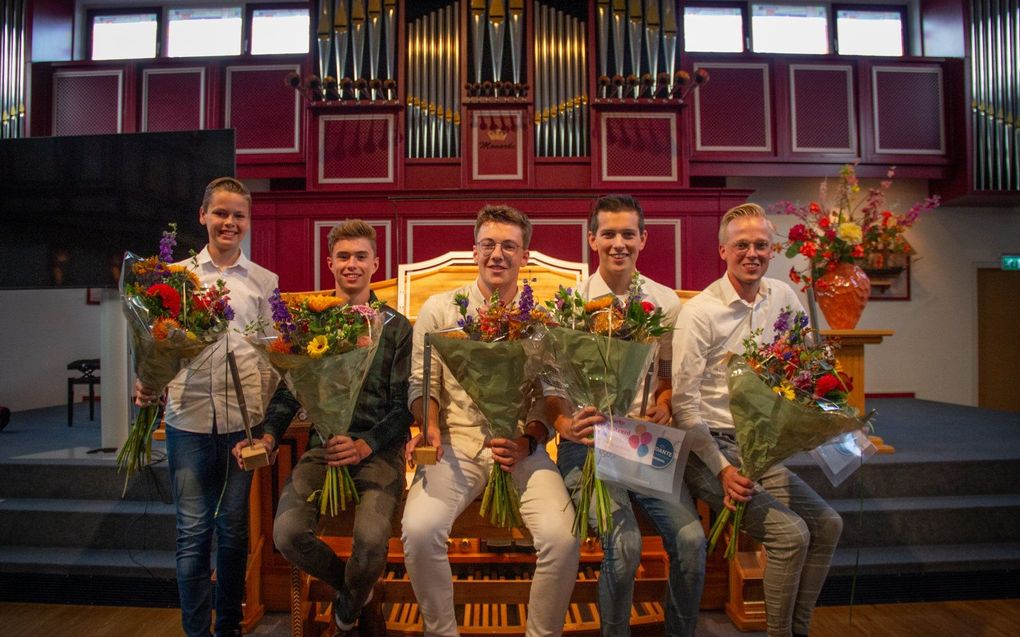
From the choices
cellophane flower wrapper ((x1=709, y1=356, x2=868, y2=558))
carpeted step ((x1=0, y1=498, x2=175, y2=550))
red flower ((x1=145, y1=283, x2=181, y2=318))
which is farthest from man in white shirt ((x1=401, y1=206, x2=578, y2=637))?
carpeted step ((x1=0, y1=498, x2=175, y2=550))

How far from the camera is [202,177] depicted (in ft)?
14.1

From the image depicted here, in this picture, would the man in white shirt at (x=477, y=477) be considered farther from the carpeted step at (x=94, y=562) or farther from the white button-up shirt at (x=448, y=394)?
the carpeted step at (x=94, y=562)

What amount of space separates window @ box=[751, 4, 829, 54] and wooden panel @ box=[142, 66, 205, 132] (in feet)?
19.9

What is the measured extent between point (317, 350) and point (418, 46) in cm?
457

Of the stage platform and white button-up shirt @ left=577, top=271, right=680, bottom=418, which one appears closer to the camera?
white button-up shirt @ left=577, top=271, right=680, bottom=418

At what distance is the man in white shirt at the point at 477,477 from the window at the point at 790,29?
610 centimetres

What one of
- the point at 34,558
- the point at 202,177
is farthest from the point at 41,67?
the point at 34,558

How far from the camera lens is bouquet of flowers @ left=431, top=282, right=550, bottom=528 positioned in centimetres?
173

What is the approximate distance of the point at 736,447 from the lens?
2057mm

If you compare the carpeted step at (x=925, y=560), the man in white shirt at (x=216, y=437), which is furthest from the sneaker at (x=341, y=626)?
the carpeted step at (x=925, y=560)

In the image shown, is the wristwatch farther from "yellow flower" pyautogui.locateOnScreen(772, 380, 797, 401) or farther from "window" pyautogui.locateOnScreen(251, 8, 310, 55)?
"window" pyautogui.locateOnScreen(251, 8, 310, 55)

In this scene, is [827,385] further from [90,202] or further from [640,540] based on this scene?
[90,202]

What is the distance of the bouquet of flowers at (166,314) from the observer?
182 centimetres

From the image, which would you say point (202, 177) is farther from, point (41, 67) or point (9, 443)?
point (41, 67)
